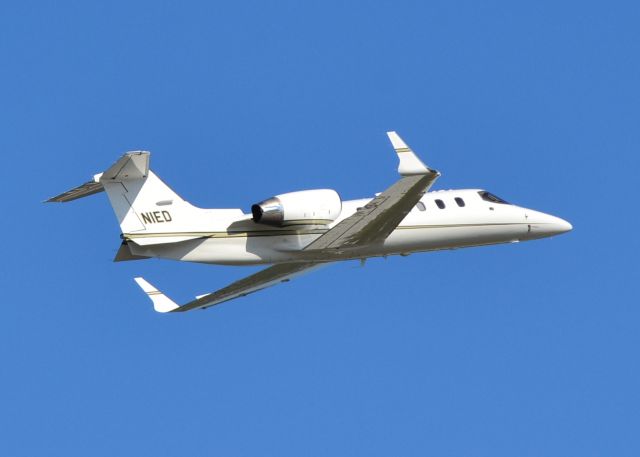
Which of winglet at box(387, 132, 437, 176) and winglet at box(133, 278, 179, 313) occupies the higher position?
winglet at box(387, 132, 437, 176)

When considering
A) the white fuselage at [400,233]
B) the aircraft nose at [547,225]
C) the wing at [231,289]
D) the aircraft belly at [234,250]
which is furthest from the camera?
the aircraft nose at [547,225]

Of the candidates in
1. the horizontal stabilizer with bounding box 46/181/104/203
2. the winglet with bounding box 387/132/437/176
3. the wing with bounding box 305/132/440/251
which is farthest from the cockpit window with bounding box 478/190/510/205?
the horizontal stabilizer with bounding box 46/181/104/203

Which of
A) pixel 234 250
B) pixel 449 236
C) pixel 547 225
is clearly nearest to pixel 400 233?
pixel 449 236

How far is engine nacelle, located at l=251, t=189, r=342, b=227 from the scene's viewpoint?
102ft

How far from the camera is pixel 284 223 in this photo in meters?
31.3

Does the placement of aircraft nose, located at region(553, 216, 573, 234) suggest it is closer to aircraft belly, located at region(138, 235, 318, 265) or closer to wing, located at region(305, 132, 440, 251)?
wing, located at region(305, 132, 440, 251)

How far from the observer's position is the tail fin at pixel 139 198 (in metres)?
30.1

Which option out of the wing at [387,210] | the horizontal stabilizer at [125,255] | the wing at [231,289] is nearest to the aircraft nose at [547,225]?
the wing at [387,210]

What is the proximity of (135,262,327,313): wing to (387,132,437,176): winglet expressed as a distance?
7.19 metres

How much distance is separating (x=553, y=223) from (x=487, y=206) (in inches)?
98.8

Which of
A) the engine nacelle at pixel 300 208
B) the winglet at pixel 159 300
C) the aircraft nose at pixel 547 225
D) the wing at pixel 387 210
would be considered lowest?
the winglet at pixel 159 300

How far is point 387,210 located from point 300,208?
2098 millimetres

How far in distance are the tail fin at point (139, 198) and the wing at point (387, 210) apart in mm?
3613

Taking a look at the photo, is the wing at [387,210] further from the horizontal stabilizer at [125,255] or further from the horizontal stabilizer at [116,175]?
the horizontal stabilizer at [116,175]
